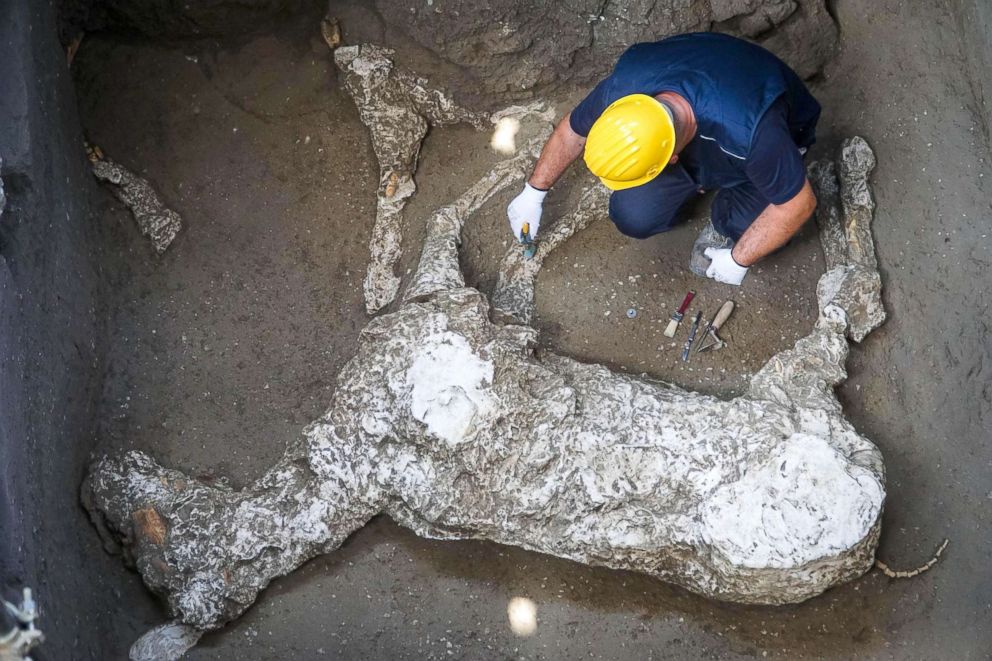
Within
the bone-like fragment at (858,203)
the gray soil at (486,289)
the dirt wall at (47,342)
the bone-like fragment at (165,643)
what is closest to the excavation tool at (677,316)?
the gray soil at (486,289)

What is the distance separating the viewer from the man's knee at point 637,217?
3025 mm

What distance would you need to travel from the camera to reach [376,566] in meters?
2.79

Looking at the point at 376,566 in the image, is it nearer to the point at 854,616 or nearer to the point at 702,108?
the point at 854,616

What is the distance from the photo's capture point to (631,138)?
2.51 m

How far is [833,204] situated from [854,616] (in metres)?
1.28

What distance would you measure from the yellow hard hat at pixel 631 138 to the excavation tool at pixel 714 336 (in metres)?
0.62

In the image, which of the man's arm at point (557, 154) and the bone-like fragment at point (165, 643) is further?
the man's arm at point (557, 154)

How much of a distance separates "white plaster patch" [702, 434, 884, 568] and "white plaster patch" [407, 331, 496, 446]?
0.67 m

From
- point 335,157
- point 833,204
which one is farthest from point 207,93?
point 833,204

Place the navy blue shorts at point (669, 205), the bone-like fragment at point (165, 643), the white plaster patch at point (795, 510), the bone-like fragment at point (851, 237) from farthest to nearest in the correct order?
1. the navy blue shorts at point (669, 205)
2. the bone-like fragment at point (851, 237)
3. the bone-like fragment at point (165, 643)
4. the white plaster patch at point (795, 510)

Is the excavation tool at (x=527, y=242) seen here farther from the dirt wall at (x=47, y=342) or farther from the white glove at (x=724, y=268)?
the dirt wall at (x=47, y=342)

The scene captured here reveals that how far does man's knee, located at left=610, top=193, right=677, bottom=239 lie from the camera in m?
3.03

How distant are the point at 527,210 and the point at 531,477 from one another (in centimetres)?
93

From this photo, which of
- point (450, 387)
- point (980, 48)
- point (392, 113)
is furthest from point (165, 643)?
point (980, 48)
